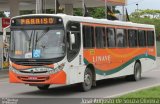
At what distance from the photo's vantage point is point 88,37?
1711 centimetres

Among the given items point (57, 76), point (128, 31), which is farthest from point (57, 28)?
point (128, 31)

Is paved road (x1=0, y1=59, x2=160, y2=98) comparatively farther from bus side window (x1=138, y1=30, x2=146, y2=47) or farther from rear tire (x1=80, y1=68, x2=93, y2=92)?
bus side window (x1=138, y1=30, x2=146, y2=47)

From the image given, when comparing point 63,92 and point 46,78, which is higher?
point 46,78

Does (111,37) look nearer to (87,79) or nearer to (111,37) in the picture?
(111,37)

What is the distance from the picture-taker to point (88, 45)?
674 inches

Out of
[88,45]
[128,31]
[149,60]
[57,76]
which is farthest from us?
[149,60]

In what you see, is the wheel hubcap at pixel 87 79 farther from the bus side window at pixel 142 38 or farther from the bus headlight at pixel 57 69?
the bus side window at pixel 142 38

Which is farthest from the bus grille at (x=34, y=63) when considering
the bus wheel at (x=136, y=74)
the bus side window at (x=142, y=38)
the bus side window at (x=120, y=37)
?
the bus side window at (x=142, y=38)

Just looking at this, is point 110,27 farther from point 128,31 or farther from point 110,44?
point 128,31

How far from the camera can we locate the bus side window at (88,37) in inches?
663

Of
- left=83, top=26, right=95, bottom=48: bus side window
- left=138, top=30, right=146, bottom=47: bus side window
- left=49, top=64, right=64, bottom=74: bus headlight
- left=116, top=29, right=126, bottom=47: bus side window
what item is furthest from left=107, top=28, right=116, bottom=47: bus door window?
left=49, top=64, right=64, bottom=74: bus headlight

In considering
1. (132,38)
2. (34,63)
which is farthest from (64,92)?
(132,38)

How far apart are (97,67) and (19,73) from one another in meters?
3.41

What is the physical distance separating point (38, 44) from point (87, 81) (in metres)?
2.52
